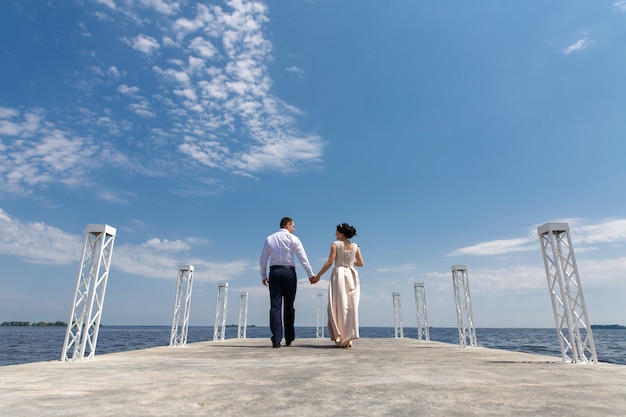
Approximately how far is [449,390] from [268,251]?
15.5 feet

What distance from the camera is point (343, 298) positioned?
22.0 feet

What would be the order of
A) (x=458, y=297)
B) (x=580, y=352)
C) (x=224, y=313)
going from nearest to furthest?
(x=580, y=352)
(x=458, y=297)
(x=224, y=313)

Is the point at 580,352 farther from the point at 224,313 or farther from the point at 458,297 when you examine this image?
the point at 224,313

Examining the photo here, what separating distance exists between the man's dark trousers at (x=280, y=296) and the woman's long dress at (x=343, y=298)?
722 millimetres

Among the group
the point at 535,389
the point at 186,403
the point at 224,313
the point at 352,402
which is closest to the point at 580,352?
the point at 535,389

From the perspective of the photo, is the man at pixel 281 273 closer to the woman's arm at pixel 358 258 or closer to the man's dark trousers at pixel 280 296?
the man's dark trousers at pixel 280 296

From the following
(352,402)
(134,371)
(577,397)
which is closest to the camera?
(352,402)

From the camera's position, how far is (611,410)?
192cm

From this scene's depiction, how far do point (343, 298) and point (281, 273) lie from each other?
1215mm

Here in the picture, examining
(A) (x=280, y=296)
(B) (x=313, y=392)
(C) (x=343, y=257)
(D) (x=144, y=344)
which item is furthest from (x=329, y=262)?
(D) (x=144, y=344)

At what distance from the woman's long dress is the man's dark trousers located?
72 cm

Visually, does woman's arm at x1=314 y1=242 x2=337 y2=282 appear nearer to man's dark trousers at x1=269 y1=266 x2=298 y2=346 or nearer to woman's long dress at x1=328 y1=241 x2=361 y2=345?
woman's long dress at x1=328 y1=241 x2=361 y2=345

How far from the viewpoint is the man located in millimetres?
6594

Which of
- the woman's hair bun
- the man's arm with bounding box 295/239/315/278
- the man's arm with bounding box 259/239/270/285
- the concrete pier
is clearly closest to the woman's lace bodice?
the woman's hair bun
